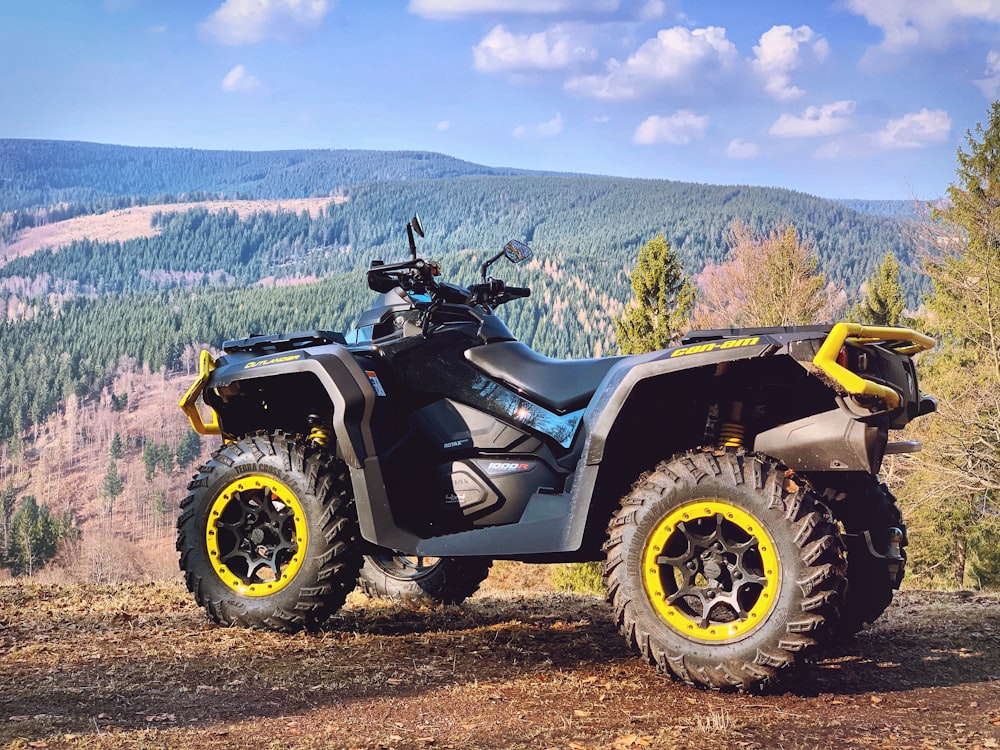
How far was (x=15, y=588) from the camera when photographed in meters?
8.15

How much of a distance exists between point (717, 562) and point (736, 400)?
838 millimetres

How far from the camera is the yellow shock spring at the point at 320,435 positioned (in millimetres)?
6516

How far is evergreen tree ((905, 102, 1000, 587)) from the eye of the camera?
2097 centimetres

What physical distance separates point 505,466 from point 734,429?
1.30 m

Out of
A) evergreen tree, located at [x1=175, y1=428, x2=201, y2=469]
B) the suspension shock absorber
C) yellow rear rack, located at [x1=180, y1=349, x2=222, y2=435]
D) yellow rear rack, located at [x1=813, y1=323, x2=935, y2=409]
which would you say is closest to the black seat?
the suspension shock absorber

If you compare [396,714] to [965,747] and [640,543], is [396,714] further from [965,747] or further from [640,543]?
[965,747]

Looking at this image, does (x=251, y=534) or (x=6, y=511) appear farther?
(x=6, y=511)

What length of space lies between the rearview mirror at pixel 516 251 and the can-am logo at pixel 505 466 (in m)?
1.40

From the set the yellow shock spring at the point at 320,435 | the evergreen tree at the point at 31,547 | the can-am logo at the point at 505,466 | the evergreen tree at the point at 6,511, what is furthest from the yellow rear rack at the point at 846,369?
the evergreen tree at the point at 6,511

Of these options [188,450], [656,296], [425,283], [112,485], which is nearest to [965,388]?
[656,296]

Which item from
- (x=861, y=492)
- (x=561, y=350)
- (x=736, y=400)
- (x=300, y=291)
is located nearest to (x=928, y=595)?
(x=861, y=492)

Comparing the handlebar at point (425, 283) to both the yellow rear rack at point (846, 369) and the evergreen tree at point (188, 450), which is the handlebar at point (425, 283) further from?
the evergreen tree at point (188, 450)

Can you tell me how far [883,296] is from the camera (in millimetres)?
41062

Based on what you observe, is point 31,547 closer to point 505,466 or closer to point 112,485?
point 112,485
